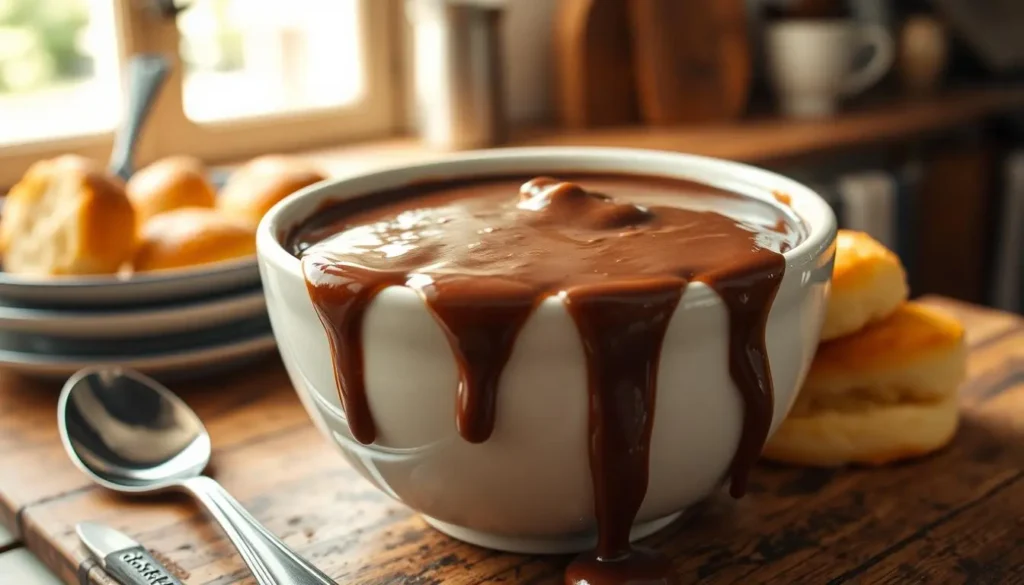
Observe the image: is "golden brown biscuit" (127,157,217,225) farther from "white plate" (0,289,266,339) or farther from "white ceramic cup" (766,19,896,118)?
"white ceramic cup" (766,19,896,118)

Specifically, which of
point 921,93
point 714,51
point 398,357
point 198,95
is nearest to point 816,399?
point 398,357

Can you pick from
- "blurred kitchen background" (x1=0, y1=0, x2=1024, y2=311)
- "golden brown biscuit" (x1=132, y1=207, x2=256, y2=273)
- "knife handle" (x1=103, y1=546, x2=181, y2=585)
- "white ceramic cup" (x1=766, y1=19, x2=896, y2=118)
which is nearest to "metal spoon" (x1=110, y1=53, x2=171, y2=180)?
"golden brown biscuit" (x1=132, y1=207, x2=256, y2=273)

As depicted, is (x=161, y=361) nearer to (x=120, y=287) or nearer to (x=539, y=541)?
(x=120, y=287)

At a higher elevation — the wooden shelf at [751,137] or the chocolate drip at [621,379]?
the chocolate drip at [621,379]

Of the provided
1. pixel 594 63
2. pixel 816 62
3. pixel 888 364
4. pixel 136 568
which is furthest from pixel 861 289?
pixel 816 62

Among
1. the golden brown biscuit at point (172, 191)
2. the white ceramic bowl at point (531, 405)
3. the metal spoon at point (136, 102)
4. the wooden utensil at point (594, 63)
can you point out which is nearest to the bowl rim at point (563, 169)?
the white ceramic bowl at point (531, 405)

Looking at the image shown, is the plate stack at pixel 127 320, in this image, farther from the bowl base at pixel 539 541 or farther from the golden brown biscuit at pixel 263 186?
the bowl base at pixel 539 541

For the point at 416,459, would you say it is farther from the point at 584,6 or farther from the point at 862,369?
the point at 584,6
